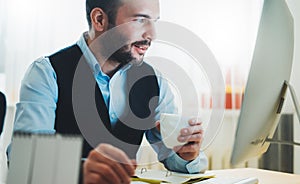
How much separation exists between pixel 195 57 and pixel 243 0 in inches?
32.6

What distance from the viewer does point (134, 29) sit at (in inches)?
42.9

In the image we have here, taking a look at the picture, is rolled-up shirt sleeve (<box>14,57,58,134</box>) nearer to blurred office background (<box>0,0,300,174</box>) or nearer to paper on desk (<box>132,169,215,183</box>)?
paper on desk (<box>132,169,215,183</box>)

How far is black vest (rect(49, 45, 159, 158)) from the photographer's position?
0.92 metres

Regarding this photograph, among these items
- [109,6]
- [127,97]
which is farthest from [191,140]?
[109,6]

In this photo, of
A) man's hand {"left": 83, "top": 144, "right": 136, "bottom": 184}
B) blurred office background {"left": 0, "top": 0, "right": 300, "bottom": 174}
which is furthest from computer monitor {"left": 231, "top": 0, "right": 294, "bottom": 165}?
blurred office background {"left": 0, "top": 0, "right": 300, "bottom": 174}

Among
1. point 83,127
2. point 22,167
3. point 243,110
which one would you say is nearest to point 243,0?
point 83,127

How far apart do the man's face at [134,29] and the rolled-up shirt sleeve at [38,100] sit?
0.66ft

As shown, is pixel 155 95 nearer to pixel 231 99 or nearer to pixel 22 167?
pixel 22 167

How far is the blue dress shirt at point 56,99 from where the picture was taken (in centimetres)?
87

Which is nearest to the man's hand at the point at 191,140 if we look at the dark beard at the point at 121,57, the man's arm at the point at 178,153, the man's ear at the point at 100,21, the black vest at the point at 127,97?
the man's arm at the point at 178,153

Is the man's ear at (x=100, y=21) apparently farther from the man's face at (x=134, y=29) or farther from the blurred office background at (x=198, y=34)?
the blurred office background at (x=198, y=34)

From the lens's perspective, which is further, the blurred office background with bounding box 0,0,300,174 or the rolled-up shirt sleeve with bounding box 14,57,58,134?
the blurred office background with bounding box 0,0,300,174

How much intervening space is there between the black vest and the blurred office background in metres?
0.14

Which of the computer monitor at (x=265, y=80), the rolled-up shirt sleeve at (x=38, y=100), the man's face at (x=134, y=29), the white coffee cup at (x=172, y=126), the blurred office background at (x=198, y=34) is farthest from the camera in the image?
the blurred office background at (x=198, y=34)
